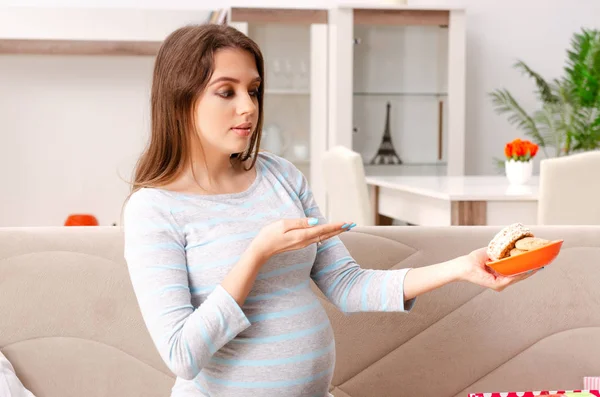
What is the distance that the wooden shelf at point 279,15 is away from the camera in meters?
5.02

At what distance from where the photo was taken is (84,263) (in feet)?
5.66

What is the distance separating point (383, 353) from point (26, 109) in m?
4.13

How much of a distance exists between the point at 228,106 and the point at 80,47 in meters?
4.10

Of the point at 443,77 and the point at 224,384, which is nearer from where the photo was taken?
the point at 224,384

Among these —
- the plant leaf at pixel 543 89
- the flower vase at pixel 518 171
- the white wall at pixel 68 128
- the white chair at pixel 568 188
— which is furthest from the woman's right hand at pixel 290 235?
the plant leaf at pixel 543 89

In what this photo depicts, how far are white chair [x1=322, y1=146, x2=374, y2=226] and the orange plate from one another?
2.46m

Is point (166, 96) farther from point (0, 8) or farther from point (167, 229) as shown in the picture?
point (0, 8)

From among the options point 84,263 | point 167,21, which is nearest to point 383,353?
point 84,263

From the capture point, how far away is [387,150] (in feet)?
17.5

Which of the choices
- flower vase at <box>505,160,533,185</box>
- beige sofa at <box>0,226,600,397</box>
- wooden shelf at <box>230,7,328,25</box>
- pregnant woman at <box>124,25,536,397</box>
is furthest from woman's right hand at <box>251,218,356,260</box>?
wooden shelf at <box>230,7,328,25</box>

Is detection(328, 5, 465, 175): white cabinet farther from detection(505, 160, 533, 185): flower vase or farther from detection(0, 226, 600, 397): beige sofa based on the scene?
detection(0, 226, 600, 397): beige sofa

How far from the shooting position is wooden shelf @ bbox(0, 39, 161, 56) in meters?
5.20

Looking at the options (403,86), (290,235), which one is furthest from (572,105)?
(290,235)

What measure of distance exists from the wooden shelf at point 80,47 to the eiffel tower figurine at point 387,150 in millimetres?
1463
